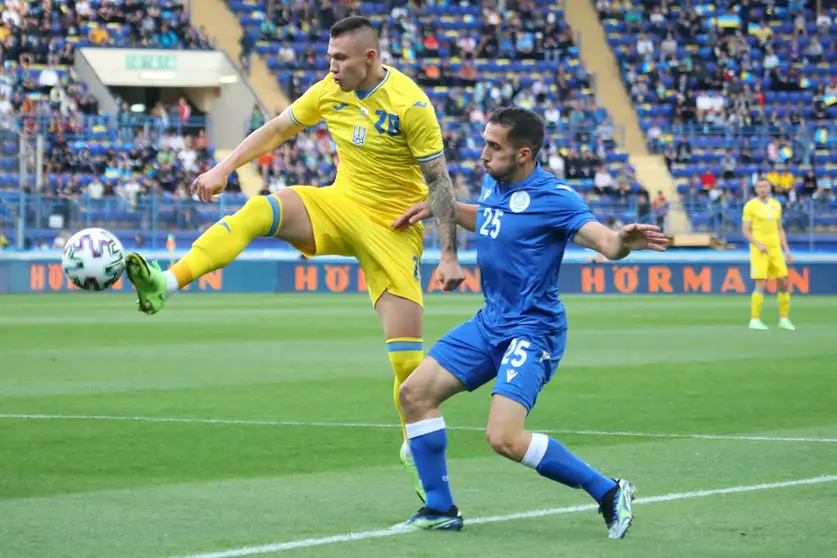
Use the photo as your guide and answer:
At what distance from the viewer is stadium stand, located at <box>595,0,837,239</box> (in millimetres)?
37969

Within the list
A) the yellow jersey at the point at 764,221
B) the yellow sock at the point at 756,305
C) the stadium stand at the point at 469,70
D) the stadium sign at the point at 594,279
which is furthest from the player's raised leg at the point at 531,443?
the stadium stand at the point at 469,70

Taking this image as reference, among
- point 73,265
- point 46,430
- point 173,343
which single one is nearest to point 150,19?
point 173,343

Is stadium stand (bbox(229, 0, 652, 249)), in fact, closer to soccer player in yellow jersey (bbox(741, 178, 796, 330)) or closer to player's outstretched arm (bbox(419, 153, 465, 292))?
soccer player in yellow jersey (bbox(741, 178, 796, 330))

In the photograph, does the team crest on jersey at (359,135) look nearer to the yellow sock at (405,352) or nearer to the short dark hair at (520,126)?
the yellow sock at (405,352)

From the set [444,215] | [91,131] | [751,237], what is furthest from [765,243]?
[91,131]

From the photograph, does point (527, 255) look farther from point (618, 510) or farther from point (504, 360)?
point (618, 510)

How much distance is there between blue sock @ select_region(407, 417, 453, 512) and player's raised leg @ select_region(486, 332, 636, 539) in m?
0.33

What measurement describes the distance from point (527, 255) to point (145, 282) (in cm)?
Result: 169

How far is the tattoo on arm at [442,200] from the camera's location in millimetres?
6945

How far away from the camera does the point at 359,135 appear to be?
→ 762 centimetres

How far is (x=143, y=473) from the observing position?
307 inches

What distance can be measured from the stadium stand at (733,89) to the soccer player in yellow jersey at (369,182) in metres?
27.7

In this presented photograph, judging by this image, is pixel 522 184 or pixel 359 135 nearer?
pixel 522 184

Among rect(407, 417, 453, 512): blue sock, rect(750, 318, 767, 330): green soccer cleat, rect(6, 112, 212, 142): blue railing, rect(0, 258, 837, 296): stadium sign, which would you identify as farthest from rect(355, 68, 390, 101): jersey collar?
rect(6, 112, 212, 142): blue railing
